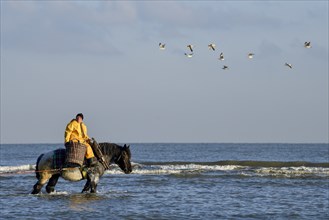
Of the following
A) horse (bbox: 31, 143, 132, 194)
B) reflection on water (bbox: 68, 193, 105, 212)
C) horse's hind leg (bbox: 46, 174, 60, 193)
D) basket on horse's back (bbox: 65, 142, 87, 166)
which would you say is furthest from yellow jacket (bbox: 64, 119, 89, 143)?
reflection on water (bbox: 68, 193, 105, 212)

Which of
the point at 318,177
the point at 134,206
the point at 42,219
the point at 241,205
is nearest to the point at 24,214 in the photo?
the point at 42,219

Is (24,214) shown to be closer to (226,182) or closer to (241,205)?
(241,205)

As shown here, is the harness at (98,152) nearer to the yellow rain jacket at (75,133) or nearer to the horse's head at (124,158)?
the yellow rain jacket at (75,133)

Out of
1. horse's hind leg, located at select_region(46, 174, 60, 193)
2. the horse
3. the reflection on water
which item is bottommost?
the reflection on water

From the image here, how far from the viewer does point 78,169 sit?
22047mm

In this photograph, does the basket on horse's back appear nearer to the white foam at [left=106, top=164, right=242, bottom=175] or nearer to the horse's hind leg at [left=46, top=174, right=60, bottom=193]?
the horse's hind leg at [left=46, top=174, right=60, bottom=193]

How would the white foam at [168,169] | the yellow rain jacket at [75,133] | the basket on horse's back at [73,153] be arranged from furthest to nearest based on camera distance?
the white foam at [168,169], the yellow rain jacket at [75,133], the basket on horse's back at [73,153]

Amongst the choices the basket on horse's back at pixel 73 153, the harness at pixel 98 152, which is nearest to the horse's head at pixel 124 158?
the harness at pixel 98 152

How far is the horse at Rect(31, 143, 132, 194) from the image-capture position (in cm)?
2186

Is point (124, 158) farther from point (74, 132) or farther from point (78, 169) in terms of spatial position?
point (74, 132)

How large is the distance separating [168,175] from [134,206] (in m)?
13.6

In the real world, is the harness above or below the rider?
below

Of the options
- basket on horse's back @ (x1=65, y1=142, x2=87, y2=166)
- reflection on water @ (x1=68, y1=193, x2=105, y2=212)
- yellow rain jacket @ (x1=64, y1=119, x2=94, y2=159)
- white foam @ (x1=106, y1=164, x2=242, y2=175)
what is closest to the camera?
reflection on water @ (x1=68, y1=193, x2=105, y2=212)

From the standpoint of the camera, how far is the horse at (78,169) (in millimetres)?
21859
